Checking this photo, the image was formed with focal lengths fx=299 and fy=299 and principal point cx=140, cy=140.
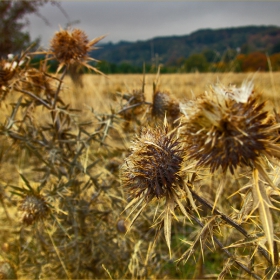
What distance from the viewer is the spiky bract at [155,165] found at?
0.98 metres

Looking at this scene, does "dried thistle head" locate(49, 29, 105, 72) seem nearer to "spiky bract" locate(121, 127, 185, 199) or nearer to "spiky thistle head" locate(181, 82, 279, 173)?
"spiky bract" locate(121, 127, 185, 199)

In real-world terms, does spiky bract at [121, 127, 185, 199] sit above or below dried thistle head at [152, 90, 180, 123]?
below

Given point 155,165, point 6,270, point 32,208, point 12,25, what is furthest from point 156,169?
point 12,25

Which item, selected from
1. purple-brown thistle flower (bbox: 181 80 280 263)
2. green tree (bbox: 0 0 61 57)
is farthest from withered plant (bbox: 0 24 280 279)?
green tree (bbox: 0 0 61 57)

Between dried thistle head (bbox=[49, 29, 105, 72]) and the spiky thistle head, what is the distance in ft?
3.60

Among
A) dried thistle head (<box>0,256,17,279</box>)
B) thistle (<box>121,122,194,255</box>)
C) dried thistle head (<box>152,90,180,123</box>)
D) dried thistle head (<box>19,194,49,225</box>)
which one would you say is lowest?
dried thistle head (<box>0,256,17,279</box>)

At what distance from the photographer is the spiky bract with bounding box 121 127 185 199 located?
98cm

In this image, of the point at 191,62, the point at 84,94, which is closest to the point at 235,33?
the point at 191,62

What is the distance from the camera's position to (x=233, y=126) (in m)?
0.73

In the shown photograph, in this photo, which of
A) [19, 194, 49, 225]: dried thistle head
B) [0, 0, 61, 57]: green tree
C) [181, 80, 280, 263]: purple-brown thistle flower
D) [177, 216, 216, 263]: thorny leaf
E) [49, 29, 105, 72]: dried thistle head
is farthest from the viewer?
[0, 0, 61, 57]: green tree

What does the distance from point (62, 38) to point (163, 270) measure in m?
1.75

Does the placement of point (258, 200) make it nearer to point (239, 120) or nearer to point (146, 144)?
point (239, 120)

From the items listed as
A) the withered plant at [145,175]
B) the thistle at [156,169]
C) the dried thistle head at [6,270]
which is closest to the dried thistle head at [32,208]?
the withered plant at [145,175]

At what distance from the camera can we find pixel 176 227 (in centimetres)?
283
